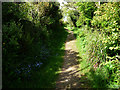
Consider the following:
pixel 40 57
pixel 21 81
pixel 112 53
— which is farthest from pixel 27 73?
pixel 112 53

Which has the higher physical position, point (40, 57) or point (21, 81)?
point (40, 57)

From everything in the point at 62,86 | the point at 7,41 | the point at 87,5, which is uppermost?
the point at 87,5

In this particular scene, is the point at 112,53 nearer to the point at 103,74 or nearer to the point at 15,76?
the point at 103,74

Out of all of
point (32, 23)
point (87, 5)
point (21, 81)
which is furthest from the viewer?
point (87, 5)

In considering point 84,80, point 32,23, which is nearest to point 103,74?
point 84,80

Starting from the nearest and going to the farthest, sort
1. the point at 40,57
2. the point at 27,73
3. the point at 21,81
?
the point at 21,81 → the point at 27,73 → the point at 40,57

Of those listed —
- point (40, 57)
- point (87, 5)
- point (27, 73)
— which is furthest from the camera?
point (87, 5)

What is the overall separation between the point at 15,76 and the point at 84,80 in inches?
129

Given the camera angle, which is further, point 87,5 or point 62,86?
point 87,5

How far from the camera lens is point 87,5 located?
7926 millimetres

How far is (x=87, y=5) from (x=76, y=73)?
649 cm

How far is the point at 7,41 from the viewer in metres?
3.98

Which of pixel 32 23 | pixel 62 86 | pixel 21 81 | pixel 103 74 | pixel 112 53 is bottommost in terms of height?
pixel 62 86

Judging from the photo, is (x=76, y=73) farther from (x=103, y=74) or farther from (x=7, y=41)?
(x=7, y=41)
